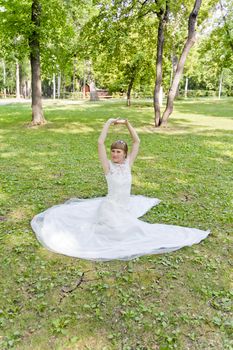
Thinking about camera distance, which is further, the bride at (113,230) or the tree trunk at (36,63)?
the tree trunk at (36,63)

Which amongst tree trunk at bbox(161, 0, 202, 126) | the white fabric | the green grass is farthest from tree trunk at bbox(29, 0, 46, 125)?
the white fabric

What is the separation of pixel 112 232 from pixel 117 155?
1.12m

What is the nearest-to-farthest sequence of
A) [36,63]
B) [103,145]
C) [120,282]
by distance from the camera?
[120,282], [103,145], [36,63]

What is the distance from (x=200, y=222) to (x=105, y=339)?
9.92 feet

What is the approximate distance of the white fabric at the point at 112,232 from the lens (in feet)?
15.0

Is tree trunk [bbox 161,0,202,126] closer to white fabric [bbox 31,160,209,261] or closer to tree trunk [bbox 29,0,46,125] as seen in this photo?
tree trunk [bbox 29,0,46,125]

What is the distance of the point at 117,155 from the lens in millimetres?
5066

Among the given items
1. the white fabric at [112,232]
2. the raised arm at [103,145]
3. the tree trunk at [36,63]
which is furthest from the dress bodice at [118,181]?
the tree trunk at [36,63]

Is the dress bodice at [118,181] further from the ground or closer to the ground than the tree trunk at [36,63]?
closer to the ground

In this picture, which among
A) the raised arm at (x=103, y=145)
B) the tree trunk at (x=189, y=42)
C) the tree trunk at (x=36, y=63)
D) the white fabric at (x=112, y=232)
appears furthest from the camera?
the tree trunk at (x=36, y=63)

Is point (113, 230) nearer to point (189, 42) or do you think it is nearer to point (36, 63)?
point (189, 42)

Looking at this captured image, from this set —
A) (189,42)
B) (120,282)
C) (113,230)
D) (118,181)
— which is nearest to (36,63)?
(189,42)

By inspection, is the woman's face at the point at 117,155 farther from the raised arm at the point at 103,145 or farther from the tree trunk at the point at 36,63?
the tree trunk at the point at 36,63

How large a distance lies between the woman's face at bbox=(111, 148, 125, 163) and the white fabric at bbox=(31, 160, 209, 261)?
7 cm
